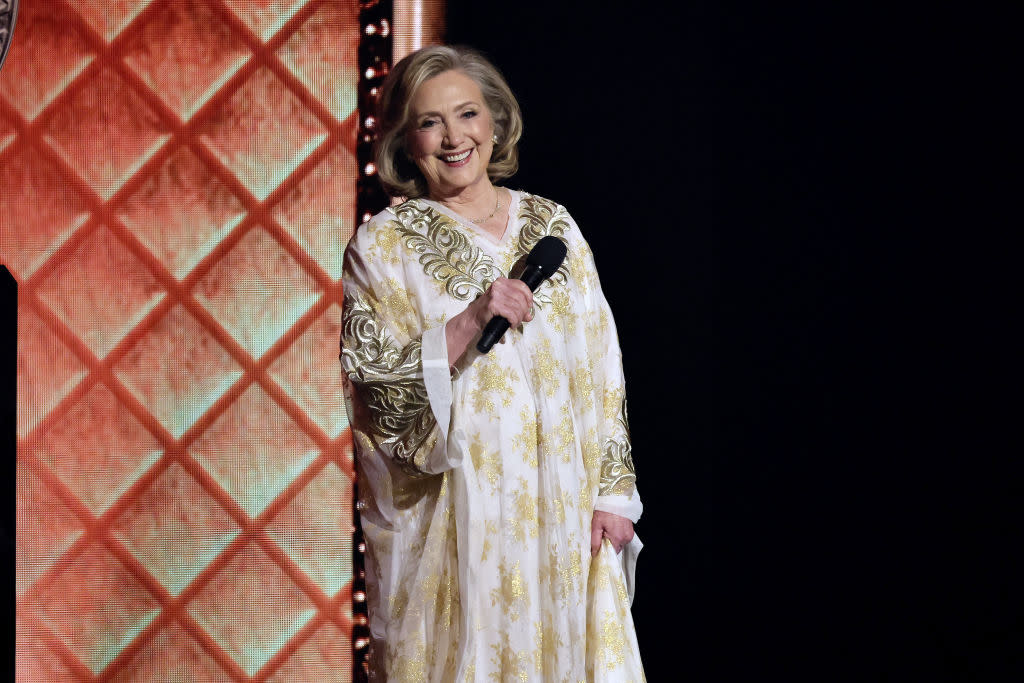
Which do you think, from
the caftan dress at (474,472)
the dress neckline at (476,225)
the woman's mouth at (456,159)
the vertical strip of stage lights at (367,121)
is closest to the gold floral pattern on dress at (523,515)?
the caftan dress at (474,472)

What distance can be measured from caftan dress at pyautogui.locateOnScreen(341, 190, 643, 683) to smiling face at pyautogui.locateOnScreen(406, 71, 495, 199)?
0.06 m

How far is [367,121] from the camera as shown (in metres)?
2.14

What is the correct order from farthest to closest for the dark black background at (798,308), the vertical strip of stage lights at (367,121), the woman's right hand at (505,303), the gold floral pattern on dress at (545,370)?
the vertical strip of stage lights at (367,121) < the dark black background at (798,308) < the gold floral pattern on dress at (545,370) < the woman's right hand at (505,303)

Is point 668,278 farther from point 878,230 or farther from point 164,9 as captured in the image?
point 164,9

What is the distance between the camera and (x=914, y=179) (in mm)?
1929

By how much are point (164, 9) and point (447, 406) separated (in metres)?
1.13

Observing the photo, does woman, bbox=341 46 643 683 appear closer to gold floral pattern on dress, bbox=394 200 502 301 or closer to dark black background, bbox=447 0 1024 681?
gold floral pattern on dress, bbox=394 200 502 301

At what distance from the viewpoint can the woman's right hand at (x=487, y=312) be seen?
1.39 m

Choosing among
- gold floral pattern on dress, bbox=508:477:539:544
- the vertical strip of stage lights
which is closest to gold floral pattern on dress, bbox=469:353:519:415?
gold floral pattern on dress, bbox=508:477:539:544

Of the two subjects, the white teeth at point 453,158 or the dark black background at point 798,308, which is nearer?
the white teeth at point 453,158

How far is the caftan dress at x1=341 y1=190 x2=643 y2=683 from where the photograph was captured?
145cm

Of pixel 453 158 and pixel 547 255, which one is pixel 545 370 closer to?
pixel 547 255

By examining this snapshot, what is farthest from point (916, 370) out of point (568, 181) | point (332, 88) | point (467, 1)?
point (332, 88)

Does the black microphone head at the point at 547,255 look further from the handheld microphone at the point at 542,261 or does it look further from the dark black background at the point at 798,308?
the dark black background at the point at 798,308
